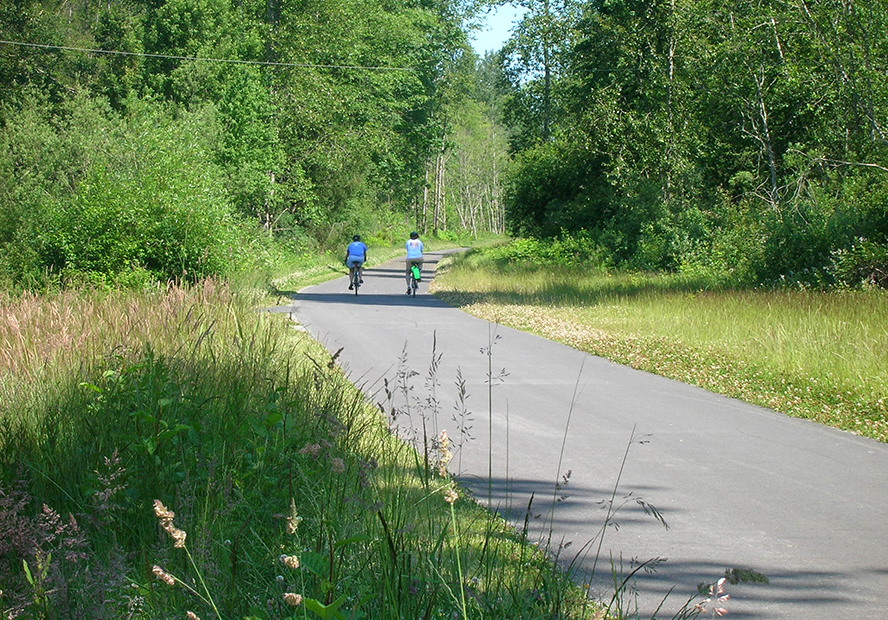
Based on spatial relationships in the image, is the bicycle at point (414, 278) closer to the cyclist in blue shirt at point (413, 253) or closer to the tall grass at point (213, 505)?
the cyclist in blue shirt at point (413, 253)

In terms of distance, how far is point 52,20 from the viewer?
41.6m

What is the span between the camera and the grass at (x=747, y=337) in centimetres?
1082

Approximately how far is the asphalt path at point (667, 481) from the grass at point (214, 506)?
41 centimetres

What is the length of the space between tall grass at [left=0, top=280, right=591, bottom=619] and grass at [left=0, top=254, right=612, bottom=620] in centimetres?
2

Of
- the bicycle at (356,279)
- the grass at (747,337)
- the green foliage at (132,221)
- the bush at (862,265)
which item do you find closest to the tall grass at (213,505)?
the grass at (747,337)

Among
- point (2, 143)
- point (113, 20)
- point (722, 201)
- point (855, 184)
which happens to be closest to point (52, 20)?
point (113, 20)

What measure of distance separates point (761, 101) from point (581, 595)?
25997mm

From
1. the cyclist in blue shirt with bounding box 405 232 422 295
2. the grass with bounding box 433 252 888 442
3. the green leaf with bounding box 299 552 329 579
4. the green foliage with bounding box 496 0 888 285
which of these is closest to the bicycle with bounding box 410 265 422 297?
the cyclist in blue shirt with bounding box 405 232 422 295

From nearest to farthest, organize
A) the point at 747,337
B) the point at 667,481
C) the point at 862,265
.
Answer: the point at 667,481 → the point at 747,337 → the point at 862,265

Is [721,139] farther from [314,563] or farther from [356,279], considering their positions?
[314,563]

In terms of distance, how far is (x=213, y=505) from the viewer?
16.0 ft

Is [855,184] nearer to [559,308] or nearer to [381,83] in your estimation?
[559,308]

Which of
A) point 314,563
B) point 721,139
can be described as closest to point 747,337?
point 314,563

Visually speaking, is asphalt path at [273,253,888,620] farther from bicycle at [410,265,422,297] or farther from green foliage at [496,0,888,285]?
bicycle at [410,265,422,297]
